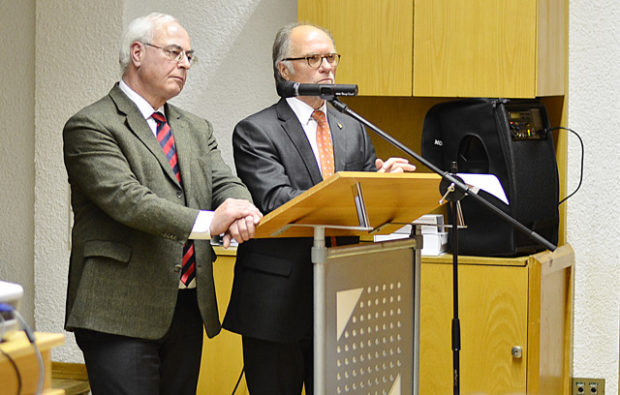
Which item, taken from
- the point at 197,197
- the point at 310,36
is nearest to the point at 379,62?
the point at 310,36

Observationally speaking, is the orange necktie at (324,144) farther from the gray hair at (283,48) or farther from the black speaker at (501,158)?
the black speaker at (501,158)

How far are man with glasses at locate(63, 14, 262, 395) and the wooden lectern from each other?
0.63 ft

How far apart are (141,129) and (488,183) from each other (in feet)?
4.14

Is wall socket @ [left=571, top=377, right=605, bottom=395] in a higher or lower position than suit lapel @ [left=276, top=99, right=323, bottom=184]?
lower

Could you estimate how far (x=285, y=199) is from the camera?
227 cm

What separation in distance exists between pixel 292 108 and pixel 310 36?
0.22m

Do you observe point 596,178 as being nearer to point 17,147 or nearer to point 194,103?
point 194,103

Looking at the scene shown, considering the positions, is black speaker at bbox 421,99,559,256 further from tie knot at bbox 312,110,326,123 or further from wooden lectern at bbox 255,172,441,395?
wooden lectern at bbox 255,172,441,395

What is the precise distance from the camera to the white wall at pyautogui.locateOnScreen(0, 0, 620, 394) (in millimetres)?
3553

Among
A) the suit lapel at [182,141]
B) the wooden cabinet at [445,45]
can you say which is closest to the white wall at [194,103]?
the wooden cabinet at [445,45]

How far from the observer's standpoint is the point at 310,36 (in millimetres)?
2508

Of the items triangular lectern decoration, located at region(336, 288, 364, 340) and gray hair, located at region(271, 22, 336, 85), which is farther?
gray hair, located at region(271, 22, 336, 85)

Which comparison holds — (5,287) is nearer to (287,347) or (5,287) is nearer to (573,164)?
(287,347)

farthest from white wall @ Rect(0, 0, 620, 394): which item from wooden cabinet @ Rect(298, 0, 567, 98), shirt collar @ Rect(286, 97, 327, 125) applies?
shirt collar @ Rect(286, 97, 327, 125)
